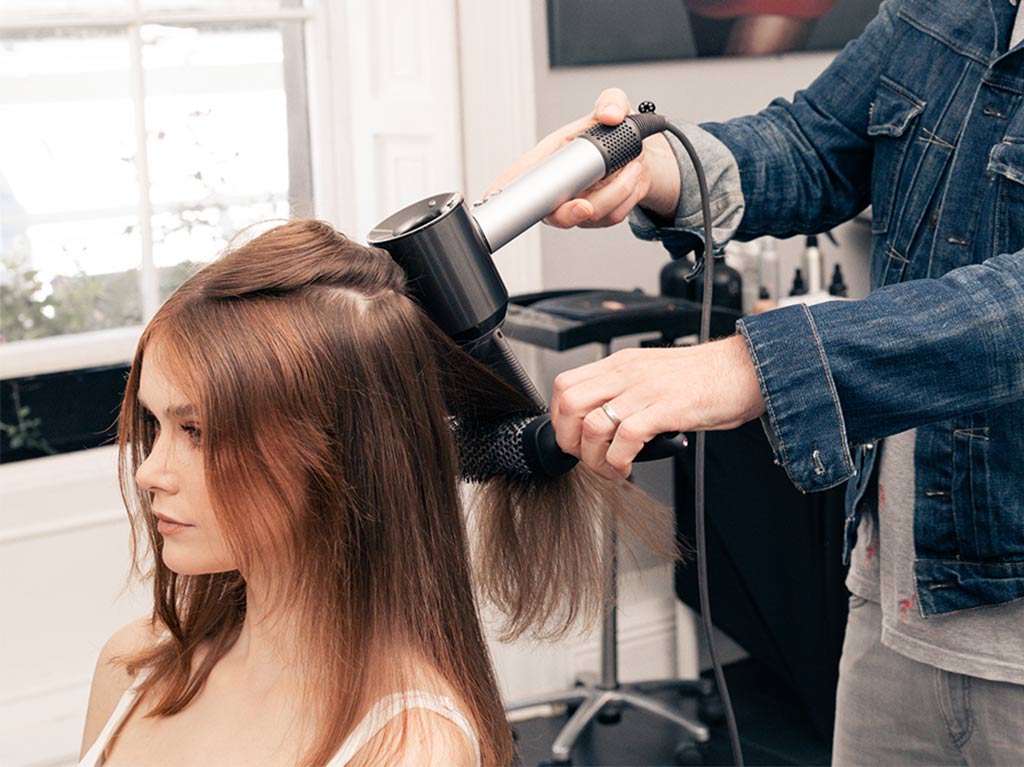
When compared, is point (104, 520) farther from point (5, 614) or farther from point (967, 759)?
point (967, 759)

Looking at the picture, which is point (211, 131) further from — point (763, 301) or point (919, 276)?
point (919, 276)

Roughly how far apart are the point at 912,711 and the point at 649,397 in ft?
2.03

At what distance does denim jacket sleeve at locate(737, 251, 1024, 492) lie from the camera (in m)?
0.96

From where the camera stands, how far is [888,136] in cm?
137

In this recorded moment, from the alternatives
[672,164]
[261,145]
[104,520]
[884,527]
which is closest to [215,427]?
[672,164]

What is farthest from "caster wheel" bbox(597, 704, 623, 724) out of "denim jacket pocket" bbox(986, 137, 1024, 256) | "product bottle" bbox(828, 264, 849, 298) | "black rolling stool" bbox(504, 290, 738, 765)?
"denim jacket pocket" bbox(986, 137, 1024, 256)

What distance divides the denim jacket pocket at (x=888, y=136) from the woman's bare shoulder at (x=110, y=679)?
0.92 metres

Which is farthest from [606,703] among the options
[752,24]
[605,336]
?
[752,24]

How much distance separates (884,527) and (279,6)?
1.95m

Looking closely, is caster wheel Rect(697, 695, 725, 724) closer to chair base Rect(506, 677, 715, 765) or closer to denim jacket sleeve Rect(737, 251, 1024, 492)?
chair base Rect(506, 677, 715, 765)

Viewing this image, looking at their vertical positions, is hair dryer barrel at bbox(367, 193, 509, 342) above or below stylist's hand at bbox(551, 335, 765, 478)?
above

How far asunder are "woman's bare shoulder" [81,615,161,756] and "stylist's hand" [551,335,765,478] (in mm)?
634

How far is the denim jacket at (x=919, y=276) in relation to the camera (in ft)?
3.16

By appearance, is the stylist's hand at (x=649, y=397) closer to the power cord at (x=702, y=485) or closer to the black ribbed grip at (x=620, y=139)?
the power cord at (x=702, y=485)
